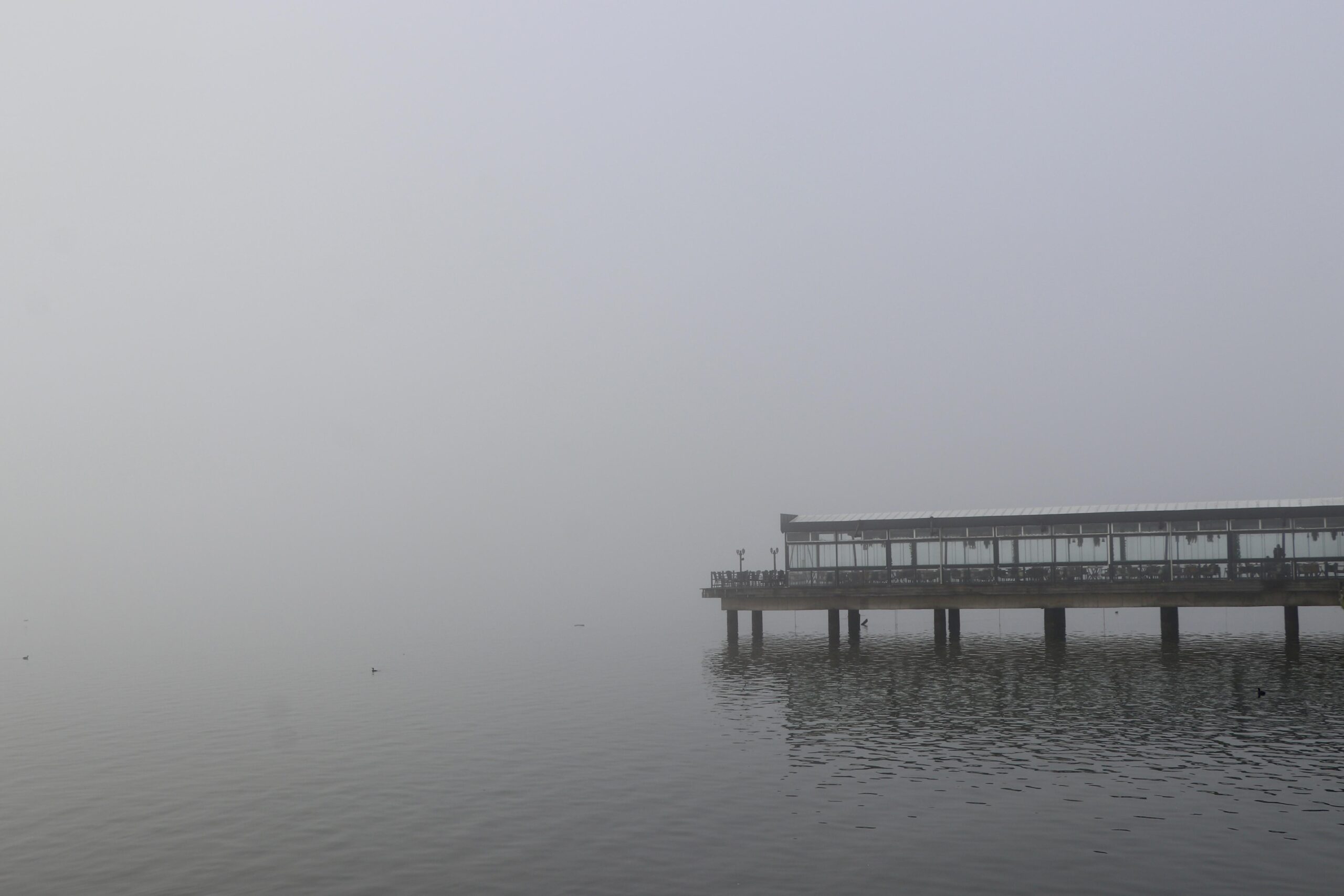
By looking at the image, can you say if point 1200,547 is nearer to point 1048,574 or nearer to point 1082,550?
point 1082,550

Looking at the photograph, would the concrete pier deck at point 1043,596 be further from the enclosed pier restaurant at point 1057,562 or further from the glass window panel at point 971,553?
the glass window panel at point 971,553

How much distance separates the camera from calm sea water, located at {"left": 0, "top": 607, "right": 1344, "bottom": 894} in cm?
2353

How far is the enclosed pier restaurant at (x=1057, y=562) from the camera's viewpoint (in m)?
58.8

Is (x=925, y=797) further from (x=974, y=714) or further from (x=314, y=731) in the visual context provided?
(x=314, y=731)

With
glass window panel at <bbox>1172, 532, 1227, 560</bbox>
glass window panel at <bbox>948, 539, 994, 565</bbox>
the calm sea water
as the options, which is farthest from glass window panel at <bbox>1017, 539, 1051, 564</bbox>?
glass window panel at <bbox>1172, 532, 1227, 560</bbox>

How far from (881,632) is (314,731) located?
4926cm

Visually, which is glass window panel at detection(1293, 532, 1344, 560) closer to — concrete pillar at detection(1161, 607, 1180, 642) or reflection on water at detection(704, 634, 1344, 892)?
reflection on water at detection(704, 634, 1344, 892)

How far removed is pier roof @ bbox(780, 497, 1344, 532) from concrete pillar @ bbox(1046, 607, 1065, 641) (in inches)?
216

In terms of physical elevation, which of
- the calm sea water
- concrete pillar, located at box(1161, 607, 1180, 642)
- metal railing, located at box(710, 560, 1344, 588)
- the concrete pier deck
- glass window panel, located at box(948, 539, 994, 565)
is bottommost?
the calm sea water

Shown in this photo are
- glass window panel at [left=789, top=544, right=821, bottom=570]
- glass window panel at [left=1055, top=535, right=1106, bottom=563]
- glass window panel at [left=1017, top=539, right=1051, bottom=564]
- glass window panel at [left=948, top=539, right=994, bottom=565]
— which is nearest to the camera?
glass window panel at [left=1055, top=535, right=1106, bottom=563]

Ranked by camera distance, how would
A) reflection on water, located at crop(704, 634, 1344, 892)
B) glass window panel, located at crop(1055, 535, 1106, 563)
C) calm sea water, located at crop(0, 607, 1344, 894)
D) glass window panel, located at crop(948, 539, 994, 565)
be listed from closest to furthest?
calm sea water, located at crop(0, 607, 1344, 894)
reflection on water, located at crop(704, 634, 1344, 892)
glass window panel, located at crop(1055, 535, 1106, 563)
glass window panel, located at crop(948, 539, 994, 565)

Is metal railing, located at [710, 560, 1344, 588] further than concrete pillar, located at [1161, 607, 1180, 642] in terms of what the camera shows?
No

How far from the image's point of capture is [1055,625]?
64562 millimetres

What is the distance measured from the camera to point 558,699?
176 ft
